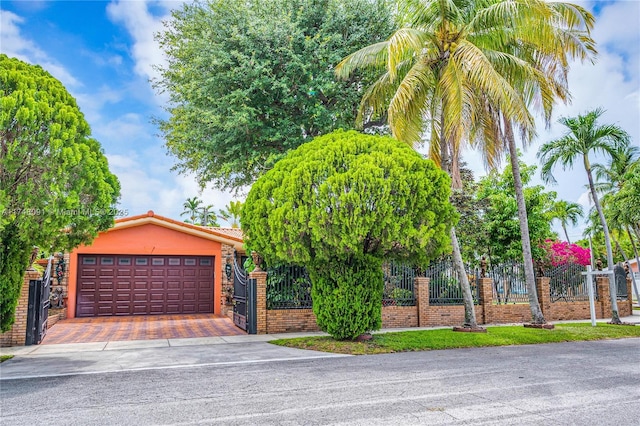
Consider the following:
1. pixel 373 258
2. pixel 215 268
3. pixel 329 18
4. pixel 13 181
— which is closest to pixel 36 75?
pixel 13 181

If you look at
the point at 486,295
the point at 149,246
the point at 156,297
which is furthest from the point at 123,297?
the point at 486,295

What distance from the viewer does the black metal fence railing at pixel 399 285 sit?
46.5ft

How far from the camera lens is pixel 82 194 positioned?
28.4 ft

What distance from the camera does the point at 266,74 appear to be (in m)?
14.9

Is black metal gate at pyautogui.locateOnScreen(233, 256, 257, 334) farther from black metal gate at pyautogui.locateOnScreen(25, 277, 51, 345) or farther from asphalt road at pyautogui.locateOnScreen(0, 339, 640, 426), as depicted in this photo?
black metal gate at pyautogui.locateOnScreen(25, 277, 51, 345)

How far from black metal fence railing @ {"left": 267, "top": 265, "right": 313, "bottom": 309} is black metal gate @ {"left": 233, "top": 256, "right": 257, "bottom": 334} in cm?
52

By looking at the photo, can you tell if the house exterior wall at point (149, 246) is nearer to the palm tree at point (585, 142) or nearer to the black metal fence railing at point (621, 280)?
the palm tree at point (585, 142)

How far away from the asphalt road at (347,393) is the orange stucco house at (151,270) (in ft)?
33.1

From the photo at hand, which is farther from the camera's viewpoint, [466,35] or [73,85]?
[466,35]

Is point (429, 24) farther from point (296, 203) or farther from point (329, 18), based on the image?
point (296, 203)

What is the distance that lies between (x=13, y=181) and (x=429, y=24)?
35.1 feet

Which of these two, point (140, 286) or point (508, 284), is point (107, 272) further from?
point (508, 284)

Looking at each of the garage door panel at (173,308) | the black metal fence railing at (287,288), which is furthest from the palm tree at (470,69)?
the garage door panel at (173,308)

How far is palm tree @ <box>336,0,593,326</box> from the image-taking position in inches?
444
